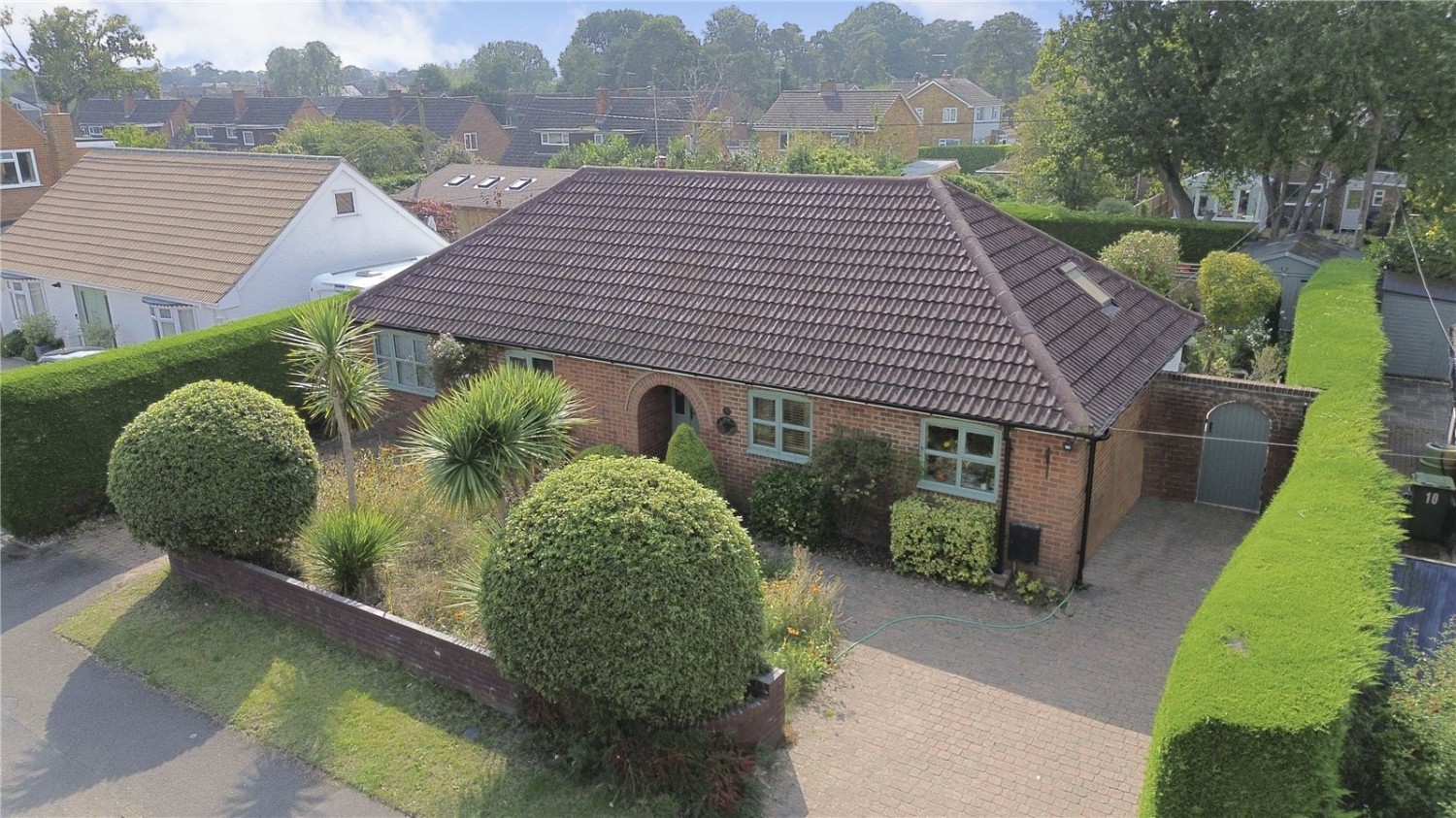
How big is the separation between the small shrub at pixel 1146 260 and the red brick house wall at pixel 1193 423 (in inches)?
245

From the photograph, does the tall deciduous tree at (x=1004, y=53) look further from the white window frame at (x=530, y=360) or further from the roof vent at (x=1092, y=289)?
the white window frame at (x=530, y=360)

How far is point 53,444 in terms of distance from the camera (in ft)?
52.3

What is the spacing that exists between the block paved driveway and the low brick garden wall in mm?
695

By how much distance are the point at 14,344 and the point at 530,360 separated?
19165 millimetres

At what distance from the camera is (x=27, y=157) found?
122 feet

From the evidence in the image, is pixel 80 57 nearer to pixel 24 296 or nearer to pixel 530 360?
pixel 24 296

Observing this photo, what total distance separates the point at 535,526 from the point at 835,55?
16556 centimetres

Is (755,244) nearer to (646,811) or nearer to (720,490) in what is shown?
(720,490)

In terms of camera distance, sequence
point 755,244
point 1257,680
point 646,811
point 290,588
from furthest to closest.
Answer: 1. point 755,244
2. point 290,588
3. point 646,811
4. point 1257,680

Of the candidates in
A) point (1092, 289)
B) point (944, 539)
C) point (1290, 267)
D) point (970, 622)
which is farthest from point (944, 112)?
point (970, 622)

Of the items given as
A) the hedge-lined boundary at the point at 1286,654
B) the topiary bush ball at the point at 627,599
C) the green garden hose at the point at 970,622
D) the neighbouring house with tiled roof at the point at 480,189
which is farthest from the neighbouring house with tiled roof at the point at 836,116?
the topiary bush ball at the point at 627,599

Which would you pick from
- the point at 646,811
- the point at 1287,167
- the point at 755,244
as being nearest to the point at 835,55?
the point at 1287,167

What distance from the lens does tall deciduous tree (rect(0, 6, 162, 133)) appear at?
68.9m

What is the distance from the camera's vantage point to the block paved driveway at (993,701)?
9.57 m
